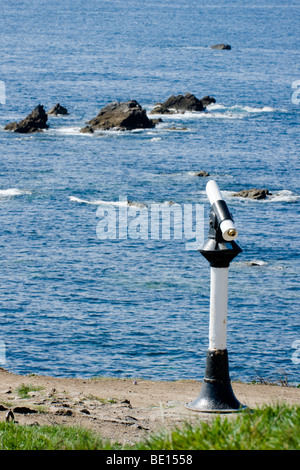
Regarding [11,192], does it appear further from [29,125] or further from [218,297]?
[218,297]

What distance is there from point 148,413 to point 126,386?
16.4ft

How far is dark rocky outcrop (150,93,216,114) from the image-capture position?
356ft

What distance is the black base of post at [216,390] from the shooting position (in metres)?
11.4

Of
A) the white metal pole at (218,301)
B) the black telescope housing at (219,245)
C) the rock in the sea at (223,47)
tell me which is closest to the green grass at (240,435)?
the white metal pole at (218,301)

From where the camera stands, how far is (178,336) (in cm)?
4378

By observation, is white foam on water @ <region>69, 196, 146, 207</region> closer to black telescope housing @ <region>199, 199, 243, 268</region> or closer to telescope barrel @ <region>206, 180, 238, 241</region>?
black telescope housing @ <region>199, 199, 243, 268</region>

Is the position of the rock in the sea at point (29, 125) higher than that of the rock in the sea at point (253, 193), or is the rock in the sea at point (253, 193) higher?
the rock in the sea at point (253, 193)

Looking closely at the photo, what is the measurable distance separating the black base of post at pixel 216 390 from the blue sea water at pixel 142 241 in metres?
25.0

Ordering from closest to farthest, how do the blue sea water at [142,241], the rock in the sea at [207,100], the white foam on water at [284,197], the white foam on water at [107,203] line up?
the blue sea water at [142,241] < the white foam on water at [107,203] < the white foam on water at [284,197] < the rock in the sea at [207,100]

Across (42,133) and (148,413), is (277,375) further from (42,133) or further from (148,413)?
(42,133)

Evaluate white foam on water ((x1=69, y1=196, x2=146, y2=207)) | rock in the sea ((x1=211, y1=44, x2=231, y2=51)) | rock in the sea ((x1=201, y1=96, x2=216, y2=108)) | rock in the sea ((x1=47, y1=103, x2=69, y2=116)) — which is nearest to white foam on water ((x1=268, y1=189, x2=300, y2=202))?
white foam on water ((x1=69, y1=196, x2=146, y2=207))

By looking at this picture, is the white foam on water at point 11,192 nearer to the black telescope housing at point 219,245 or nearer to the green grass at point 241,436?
the black telescope housing at point 219,245
